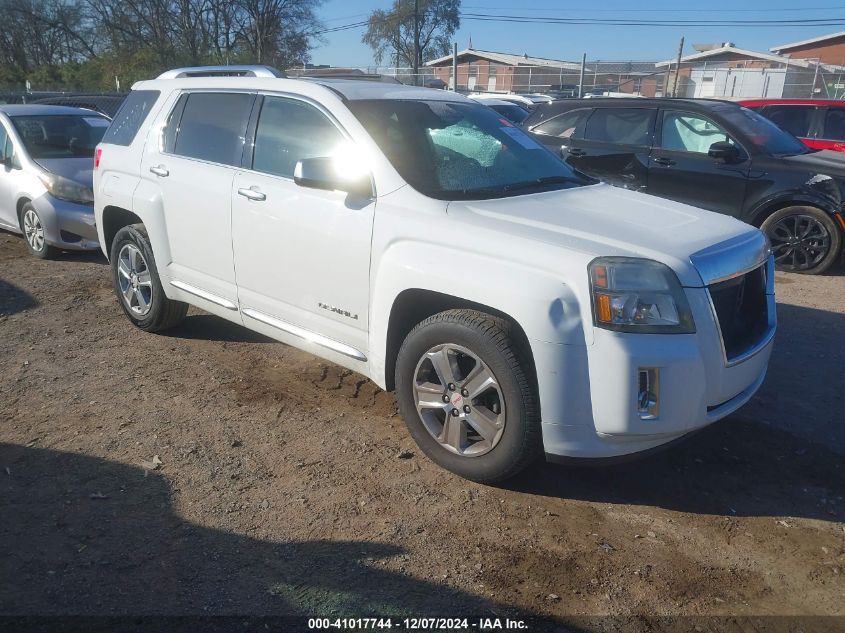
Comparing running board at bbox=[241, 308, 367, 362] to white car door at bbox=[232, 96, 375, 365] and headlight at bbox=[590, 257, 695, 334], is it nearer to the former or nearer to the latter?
white car door at bbox=[232, 96, 375, 365]

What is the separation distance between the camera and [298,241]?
4027mm

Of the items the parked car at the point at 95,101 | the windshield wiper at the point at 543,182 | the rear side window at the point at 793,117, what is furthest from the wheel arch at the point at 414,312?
the parked car at the point at 95,101

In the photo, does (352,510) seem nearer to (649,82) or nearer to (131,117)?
(131,117)

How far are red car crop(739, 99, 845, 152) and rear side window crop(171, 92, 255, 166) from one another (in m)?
8.79

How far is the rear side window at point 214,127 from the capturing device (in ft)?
14.9

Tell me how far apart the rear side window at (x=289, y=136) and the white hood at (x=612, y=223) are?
37.7 inches

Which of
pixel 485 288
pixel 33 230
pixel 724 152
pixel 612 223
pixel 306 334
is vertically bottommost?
pixel 33 230

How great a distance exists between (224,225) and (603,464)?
2701mm

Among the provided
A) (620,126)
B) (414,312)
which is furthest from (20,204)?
(620,126)

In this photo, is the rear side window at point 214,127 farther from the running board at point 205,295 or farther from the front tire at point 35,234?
the front tire at point 35,234

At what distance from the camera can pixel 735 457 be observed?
12.7ft

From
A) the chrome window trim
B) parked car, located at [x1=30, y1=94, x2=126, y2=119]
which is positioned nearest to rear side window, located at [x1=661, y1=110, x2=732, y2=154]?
the chrome window trim

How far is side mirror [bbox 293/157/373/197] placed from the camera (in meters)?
3.70

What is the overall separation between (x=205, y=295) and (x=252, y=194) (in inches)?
36.2
